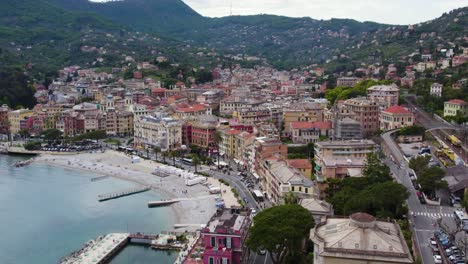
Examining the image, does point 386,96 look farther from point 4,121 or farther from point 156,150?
point 4,121

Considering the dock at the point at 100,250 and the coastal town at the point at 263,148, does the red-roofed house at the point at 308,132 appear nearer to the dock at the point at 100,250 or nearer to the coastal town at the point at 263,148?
the coastal town at the point at 263,148

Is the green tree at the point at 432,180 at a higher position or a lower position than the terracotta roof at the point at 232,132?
lower

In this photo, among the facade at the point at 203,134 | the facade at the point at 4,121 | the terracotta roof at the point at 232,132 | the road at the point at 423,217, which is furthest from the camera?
the facade at the point at 4,121

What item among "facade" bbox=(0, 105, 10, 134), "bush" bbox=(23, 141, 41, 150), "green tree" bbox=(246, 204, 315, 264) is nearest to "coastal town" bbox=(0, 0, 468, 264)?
"green tree" bbox=(246, 204, 315, 264)

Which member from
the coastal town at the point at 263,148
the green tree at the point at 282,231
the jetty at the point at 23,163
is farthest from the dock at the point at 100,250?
the jetty at the point at 23,163

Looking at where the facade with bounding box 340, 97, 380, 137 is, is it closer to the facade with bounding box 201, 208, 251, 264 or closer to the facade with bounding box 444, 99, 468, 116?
the facade with bounding box 444, 99, 468, 116

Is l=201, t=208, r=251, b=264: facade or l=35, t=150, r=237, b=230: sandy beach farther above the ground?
l=201, t=208, r=251, b=264: facade

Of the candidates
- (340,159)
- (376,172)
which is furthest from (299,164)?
(376,172)
